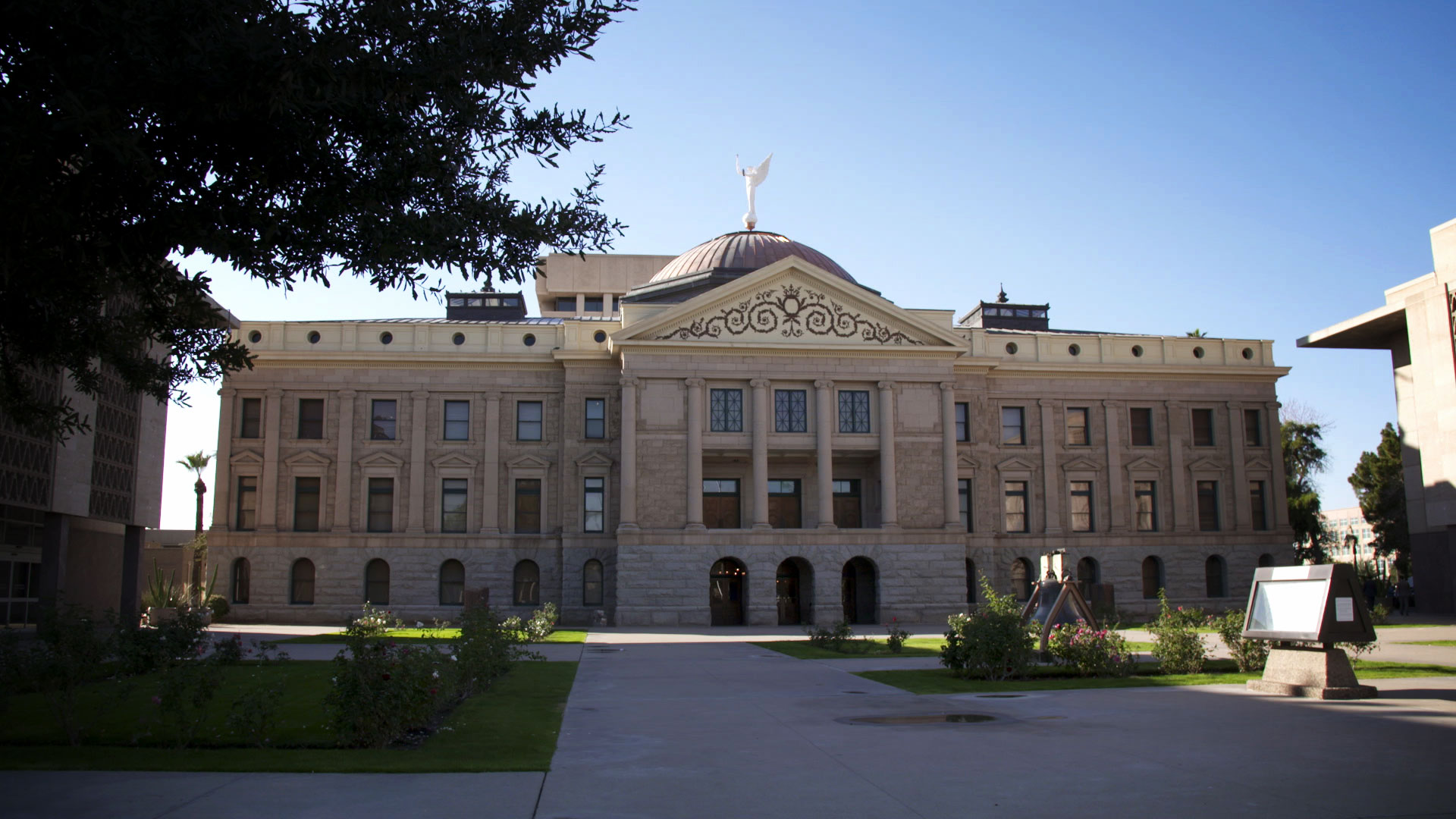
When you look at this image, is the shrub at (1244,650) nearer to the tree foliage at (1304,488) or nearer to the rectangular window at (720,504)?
the rectangular window at (720,504)

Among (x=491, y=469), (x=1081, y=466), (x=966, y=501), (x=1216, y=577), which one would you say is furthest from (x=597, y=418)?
(x=1216, y=577)

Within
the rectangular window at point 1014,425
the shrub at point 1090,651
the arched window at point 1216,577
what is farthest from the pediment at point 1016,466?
the shrub at point 1090,651

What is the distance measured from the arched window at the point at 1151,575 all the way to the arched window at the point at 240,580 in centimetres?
4149

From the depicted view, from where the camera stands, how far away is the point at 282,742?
1244cm

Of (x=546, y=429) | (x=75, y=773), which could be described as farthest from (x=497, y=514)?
(x=75, y=773)

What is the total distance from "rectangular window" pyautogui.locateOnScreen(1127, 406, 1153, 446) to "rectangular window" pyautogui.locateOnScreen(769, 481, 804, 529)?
1758 cm

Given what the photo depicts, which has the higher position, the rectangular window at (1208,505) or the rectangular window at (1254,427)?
the rectangular window at (1254,427)

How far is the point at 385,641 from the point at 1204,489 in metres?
48.8

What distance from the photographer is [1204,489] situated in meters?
53.5

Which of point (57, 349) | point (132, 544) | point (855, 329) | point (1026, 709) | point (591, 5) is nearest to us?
point (591, 5)

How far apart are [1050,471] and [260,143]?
46736 millimetres

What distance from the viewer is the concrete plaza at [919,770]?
8.87 m

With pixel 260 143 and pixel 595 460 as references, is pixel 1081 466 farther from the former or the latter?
pixel 260 143

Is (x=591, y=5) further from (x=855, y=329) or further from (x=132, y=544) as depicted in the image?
(x=855, y=329)
